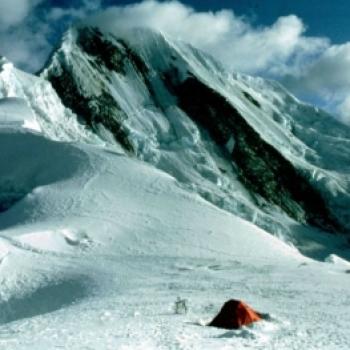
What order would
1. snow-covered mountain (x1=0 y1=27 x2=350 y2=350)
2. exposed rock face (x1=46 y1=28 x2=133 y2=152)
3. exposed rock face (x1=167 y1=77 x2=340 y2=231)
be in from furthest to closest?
exposed rock face (x1=167 y1=77 x2=340 y2=231), exposed rock face (x1=46 y1=28 x2=133 y2=152), snow-covered mountain (x1=0 y1=27 x2=350 y2=350)

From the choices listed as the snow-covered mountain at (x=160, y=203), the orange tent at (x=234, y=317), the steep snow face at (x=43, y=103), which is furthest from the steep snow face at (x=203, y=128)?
the orange tent at (x=234, y=317)

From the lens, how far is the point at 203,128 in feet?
483

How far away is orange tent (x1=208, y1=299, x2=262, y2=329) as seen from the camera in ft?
76.3

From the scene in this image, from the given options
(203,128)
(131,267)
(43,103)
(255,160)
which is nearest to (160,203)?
(131,267)

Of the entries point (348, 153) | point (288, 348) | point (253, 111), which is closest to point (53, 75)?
point (253, 111)

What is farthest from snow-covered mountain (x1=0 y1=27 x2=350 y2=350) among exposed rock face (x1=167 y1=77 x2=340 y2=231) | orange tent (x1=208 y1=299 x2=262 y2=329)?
orange tent (x1=208 y1=299 x2=262 y2=329)

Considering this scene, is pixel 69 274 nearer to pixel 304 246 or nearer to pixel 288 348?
pixel 288 348

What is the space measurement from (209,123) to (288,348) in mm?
130439

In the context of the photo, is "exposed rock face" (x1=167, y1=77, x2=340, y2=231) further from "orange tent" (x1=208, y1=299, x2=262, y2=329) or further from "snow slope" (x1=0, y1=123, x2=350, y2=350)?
"orange tent" (x1=208, y1=299, x2=262, y2=329)

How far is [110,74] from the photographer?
145m

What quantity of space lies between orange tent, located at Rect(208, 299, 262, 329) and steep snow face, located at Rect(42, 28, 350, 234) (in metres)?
87.7

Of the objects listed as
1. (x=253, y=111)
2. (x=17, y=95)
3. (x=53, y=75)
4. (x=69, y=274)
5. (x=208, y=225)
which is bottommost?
(x=69, y=274)

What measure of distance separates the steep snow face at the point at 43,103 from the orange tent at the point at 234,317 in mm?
76360

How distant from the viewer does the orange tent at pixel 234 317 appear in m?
23.2
